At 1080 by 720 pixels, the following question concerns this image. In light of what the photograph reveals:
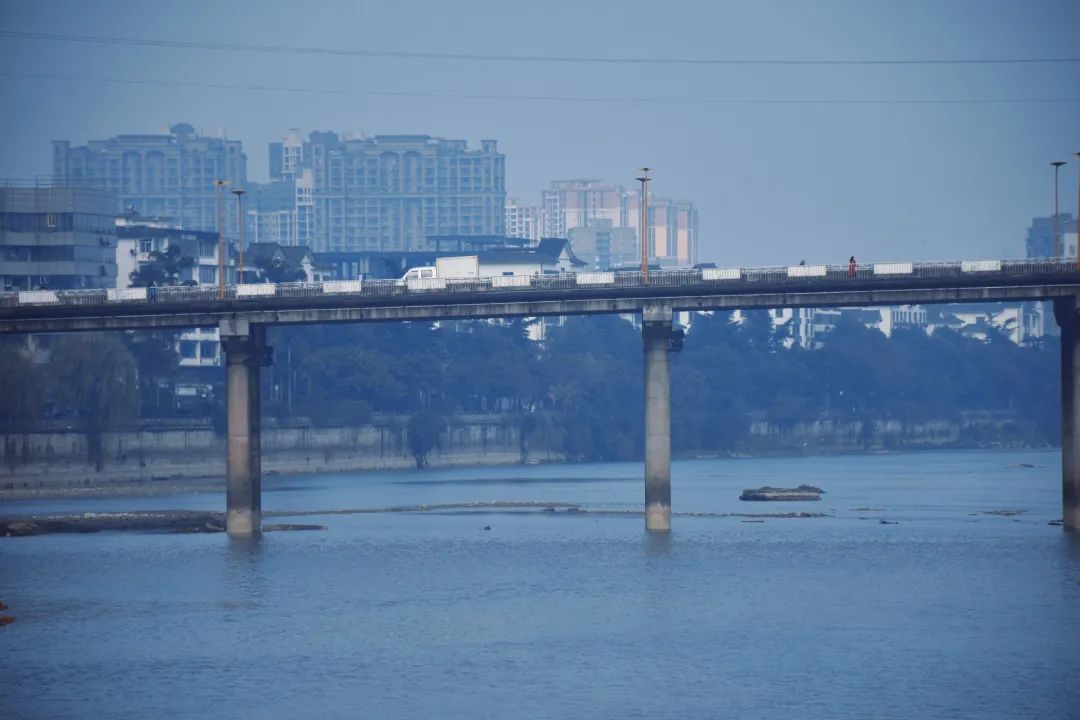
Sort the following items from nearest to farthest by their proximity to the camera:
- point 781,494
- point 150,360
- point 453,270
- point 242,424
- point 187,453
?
1. point 242,424
2. point 453,270
3. point 781,494
4. point 187,453
5. point 150,360

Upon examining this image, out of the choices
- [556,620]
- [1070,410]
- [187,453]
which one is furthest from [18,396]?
[556,620]

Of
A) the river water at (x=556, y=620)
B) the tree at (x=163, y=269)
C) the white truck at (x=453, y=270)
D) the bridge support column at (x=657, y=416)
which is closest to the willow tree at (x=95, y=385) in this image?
the tree at (x=163, y=269)

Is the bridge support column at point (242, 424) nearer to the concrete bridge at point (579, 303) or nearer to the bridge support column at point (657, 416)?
the concrete bridge at point (579, 303)

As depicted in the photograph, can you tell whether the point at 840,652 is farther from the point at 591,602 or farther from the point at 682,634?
the point at 591,602

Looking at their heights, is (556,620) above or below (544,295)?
below

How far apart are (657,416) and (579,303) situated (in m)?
8.19

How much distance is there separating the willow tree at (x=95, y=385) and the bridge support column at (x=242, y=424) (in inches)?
2472

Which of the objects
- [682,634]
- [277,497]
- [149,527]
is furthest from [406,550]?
[277,497]

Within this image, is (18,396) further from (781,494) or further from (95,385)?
(781,494)

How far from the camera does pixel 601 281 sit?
331 ft

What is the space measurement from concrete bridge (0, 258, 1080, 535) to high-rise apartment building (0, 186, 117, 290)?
86.4 meters

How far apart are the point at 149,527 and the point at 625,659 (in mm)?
55606

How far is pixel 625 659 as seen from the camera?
64.6 m

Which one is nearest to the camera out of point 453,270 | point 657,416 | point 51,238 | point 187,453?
point 657,416
